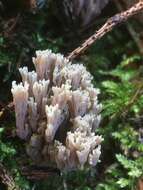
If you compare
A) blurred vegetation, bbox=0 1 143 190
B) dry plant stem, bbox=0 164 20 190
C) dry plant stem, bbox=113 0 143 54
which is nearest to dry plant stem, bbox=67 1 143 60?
blurred vegetation, bbox=0 1 143 190

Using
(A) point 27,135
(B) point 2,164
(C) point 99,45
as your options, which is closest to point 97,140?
(A) point 27,135

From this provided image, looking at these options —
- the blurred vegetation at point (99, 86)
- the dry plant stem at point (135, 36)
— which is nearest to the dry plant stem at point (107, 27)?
the blurred vegetation at point (99, 86)

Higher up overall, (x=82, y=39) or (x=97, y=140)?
(x=82, y=39)

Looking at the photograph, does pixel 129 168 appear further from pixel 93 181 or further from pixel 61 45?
pixel 61 45

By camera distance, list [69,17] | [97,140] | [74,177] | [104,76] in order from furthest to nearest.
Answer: [104,76] → [69,17] → [74,177] → [97,140]

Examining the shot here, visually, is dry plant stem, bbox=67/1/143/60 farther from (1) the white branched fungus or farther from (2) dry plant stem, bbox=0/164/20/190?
(2) dry plant stem, bbox=0/164/20/190
